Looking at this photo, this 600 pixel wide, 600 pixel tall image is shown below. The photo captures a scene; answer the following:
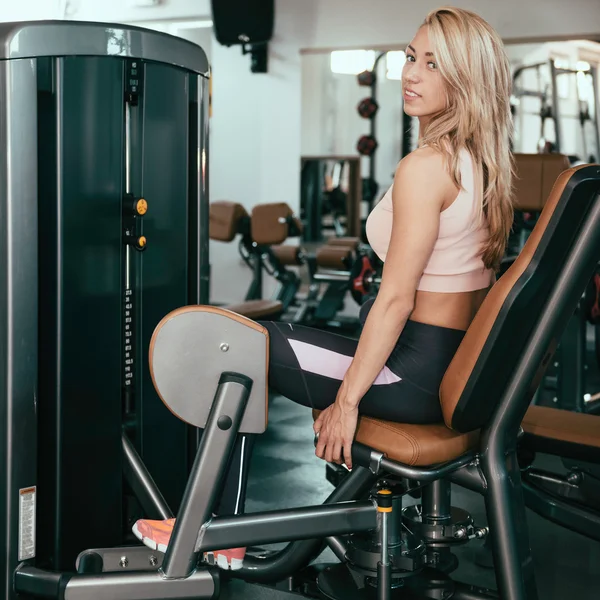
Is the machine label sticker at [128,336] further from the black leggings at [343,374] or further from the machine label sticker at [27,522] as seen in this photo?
the black leggings at [343,374]

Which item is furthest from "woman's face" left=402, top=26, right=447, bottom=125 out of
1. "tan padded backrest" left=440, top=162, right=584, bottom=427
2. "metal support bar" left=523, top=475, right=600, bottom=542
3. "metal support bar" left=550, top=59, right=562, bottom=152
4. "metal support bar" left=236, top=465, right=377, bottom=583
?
"metal support bar" left=550, top=59, right=562, bottom=152

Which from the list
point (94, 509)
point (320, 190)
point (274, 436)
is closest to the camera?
point (94, 509)

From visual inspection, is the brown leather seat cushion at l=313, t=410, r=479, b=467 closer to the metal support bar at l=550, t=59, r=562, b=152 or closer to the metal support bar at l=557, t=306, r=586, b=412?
the metal support bar at l=557, t=306, r=586, b=412

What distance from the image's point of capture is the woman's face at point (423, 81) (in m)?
1.52

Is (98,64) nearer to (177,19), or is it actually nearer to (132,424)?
(132,424)

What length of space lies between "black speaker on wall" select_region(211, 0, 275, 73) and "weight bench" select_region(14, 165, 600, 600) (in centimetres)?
595

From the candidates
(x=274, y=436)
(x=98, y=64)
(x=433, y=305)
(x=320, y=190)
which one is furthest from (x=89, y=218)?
(x=320, y=190)

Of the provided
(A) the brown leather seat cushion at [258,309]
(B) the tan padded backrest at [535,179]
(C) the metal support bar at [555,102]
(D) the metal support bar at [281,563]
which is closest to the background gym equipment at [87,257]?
(D) the metal support bar at [281,563]

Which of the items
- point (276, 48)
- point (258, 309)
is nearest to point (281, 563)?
point (258, 309)

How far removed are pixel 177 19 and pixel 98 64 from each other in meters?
6.27

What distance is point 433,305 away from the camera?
153 centimetres

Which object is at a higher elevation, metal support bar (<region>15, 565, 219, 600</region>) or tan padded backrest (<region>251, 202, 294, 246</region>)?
tan padded backrest (<region>251, 202, 294, 246</region>)

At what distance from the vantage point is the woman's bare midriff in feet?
5.03

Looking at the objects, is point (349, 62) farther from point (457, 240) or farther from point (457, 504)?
point (457, 240)
